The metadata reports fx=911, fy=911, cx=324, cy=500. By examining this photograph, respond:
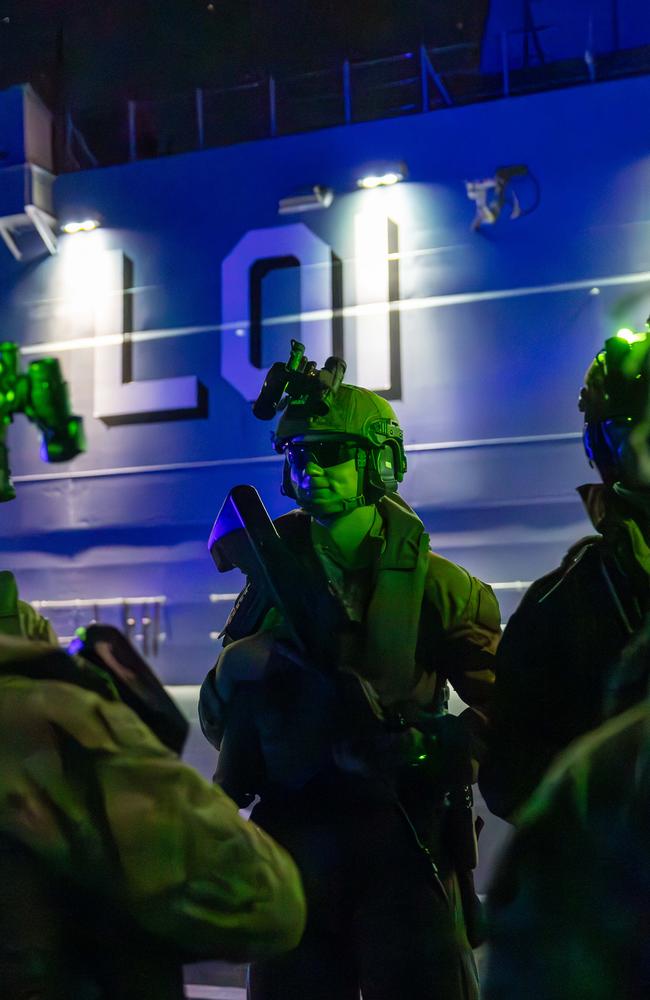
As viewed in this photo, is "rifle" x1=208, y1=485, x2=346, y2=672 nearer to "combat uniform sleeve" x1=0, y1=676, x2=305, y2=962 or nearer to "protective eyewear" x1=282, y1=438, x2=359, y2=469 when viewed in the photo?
"protective eyewear" x1=282, y1=438, x2=359, y2=469

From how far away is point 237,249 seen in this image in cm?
426

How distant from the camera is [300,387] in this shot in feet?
5.76

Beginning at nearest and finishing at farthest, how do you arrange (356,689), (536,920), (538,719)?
1. (536,920)
2. (538,719)
3. (356,689)

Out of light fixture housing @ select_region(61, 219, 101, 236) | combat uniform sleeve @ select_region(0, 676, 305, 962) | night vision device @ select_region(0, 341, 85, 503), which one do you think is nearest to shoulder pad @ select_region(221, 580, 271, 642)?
night vision device @ select_region(0, 341, 85, 503)

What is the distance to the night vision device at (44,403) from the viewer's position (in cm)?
79

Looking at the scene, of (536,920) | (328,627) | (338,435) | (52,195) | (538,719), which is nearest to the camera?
(536,920)

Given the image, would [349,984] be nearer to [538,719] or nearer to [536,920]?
[538,719]

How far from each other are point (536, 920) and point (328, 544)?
3.97 ft

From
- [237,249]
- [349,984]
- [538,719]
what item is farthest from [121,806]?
[237,249]

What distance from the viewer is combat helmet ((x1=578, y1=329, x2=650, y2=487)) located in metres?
1.46

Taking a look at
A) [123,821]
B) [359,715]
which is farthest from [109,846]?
[359,715]

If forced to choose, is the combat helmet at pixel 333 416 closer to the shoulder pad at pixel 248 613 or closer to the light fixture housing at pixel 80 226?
the shoulder pad at pixel 248 613

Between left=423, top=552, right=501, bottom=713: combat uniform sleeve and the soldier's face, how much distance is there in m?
0.22

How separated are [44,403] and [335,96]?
399 cm
